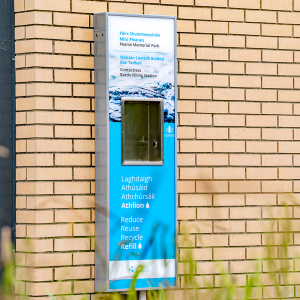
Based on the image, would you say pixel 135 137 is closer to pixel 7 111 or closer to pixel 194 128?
pixel 194 128

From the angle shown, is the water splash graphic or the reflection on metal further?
the reflection on metal

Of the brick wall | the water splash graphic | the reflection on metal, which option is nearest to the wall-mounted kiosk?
the water splash graphic

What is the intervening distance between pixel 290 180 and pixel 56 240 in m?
1.76

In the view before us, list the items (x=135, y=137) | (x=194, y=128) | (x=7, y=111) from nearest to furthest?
(x=135, y=137) → (x=7, y=111) → (x=194, y=128)

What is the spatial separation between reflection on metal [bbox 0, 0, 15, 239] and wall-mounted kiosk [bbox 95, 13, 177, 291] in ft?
1.95

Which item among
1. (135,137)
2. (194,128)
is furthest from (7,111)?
(194,128)

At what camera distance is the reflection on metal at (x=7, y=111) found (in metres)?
3.07

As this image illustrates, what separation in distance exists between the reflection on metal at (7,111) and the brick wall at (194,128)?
68 millimetres

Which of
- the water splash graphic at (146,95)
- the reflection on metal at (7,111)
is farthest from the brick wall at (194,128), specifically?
the water splash graphic at (146,95)

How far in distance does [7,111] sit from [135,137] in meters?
0.91

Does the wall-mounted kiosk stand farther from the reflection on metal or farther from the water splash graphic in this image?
the reflection on metal

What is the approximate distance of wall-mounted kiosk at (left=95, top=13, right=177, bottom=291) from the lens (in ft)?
9.48

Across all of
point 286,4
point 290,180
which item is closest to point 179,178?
point 290,180

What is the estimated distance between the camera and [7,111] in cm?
308
